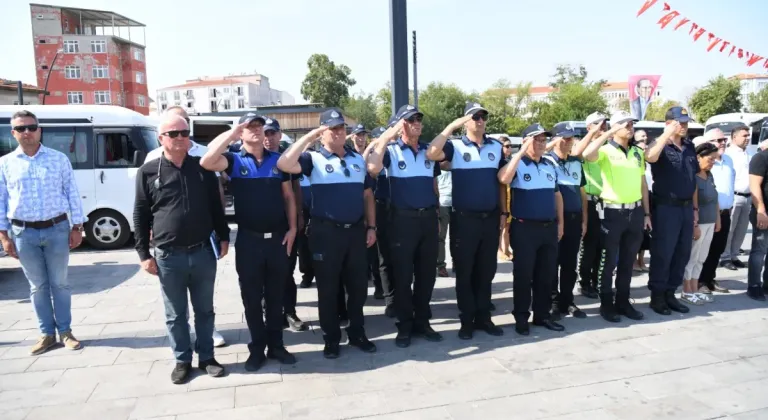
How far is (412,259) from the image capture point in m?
4.38

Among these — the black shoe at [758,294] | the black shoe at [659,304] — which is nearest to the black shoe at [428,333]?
the black shoe at [659,304]

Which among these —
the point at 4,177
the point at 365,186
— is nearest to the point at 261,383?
the point at 365,186

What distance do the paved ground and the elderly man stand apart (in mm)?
406

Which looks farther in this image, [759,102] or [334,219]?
[759,102]

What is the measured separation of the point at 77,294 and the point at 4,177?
98.7 inches

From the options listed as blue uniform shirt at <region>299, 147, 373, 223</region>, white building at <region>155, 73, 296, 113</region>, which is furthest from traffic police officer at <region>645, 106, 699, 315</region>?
white building at <region>155, 73, 296, 113</region>

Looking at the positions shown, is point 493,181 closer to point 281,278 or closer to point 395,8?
point 281,278

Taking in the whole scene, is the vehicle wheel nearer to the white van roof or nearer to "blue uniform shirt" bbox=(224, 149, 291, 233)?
the white van roof

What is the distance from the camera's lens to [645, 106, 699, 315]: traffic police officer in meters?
5.02

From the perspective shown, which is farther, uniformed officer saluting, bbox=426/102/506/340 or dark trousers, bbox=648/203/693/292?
dark trousers, bbox=648/203/693/292

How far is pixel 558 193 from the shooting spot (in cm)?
476

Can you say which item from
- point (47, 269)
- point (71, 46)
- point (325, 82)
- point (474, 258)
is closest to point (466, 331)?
point (474, 258)

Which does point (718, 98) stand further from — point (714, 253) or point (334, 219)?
point (334, 219)

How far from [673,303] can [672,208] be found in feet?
3.23
